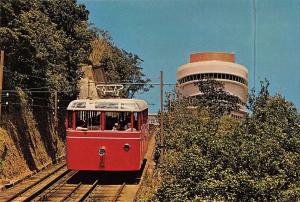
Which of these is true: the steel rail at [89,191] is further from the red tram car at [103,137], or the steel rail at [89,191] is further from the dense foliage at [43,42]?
the dense foliage at [43,42]

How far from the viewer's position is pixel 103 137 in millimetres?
20062

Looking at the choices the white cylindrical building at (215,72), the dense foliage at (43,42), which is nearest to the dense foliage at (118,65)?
the dense foliage at (43,42)

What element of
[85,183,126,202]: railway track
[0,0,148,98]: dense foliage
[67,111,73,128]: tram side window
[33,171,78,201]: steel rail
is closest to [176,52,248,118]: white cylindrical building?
[0,0,148,98]: dense foliage

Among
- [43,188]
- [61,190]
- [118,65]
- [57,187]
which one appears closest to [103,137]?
[61,190]

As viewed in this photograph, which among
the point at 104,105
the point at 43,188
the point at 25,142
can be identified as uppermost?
the point at 104,105

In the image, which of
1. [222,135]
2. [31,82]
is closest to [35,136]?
[31,82]

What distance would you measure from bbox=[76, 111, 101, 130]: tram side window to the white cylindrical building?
88149 millimetres

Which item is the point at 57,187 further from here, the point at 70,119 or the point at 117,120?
the point at 117,120

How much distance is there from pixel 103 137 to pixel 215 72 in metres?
92.7

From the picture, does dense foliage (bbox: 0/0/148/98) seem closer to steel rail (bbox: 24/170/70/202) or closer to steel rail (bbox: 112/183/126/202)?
steel rail (bbox: 24/170/70/202)

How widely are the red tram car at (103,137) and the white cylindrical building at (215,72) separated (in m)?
88.0

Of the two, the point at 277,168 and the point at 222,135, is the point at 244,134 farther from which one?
the point at 277,168

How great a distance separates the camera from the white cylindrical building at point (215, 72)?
111m

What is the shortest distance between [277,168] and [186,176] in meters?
2.37
